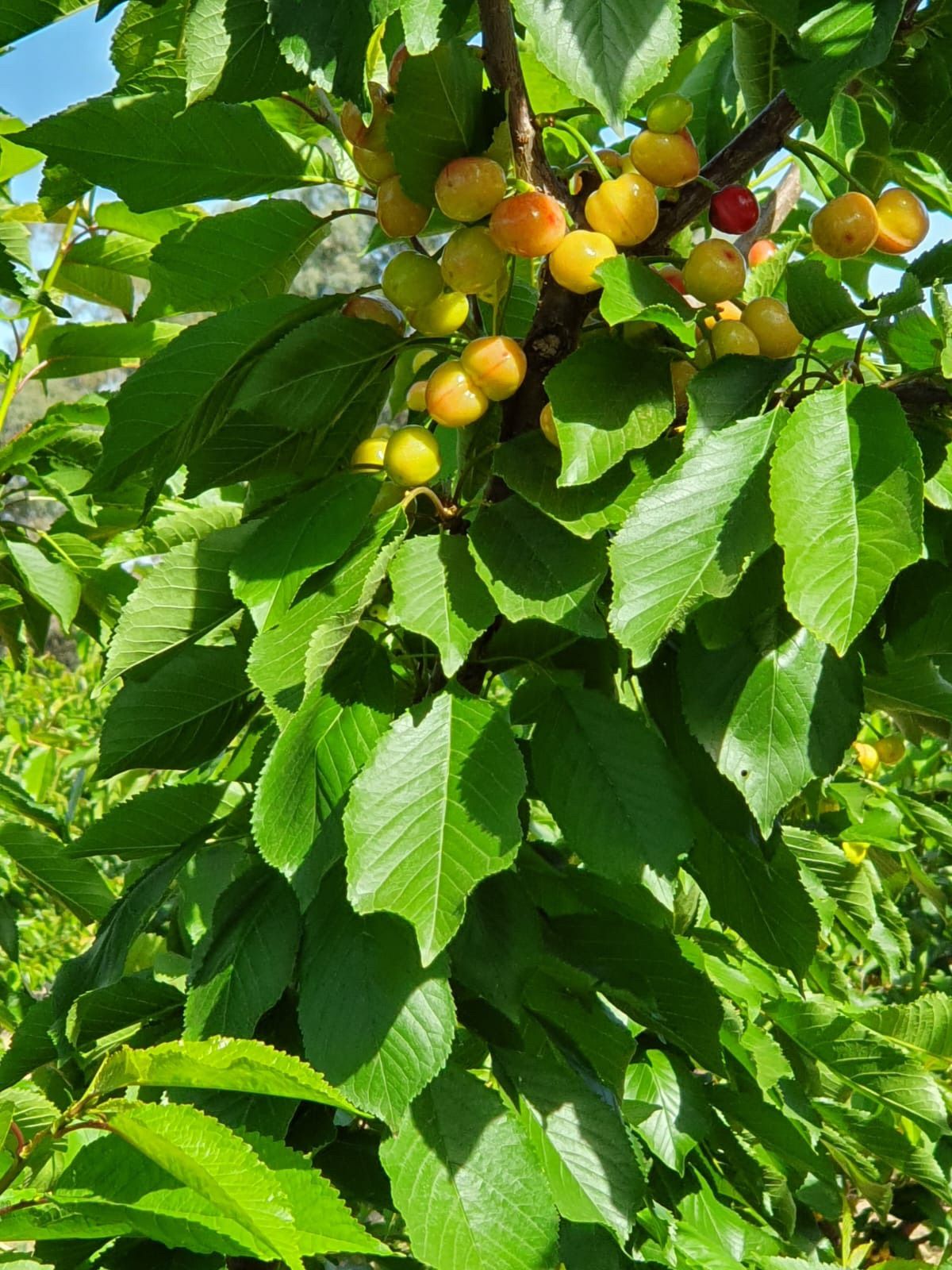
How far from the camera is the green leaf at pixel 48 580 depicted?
1504 mm

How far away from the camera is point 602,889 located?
0.92 meters

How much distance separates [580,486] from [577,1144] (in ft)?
1.47

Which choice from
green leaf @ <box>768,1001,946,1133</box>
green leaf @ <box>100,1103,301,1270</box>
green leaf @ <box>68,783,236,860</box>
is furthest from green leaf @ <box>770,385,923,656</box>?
green leaf @ <box>768,1001,946,1133</box>

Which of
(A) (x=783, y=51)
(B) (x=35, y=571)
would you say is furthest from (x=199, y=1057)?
(B) (x=35, y=571)

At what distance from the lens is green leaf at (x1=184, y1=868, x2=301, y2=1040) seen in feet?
2.47

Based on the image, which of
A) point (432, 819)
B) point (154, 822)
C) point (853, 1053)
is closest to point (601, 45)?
point (432, 819)

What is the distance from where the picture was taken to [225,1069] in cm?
53

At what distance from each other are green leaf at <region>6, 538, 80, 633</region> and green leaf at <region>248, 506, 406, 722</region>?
86 centimetres

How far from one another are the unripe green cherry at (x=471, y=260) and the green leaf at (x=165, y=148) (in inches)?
6.9

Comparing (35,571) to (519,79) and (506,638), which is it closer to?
(506,638)

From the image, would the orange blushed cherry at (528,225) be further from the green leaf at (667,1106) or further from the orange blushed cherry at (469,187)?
the green leaf at (667,1106)

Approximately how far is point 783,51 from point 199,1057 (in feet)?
2.41

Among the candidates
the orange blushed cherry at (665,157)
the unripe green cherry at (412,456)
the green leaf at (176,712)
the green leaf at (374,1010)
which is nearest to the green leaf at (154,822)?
the green leaf at (176,712)

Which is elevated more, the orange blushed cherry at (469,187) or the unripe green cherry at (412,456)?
the orange blushed cherry at (469,187)
